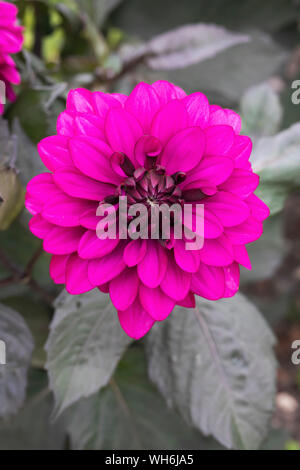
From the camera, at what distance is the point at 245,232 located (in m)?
0.34

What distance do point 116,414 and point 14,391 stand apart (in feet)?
0.63

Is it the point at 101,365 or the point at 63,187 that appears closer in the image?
the point at 63,187

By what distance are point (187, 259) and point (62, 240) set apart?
0.09 metres

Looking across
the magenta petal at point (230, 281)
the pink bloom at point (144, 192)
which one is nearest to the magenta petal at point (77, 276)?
the pink bloom at point (144, 192)

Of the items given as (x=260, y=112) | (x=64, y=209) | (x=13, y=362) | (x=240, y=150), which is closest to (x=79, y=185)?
(x=64, y=209)

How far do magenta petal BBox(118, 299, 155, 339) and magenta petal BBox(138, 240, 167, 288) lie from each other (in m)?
0.03

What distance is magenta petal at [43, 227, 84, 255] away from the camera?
0.33 meters

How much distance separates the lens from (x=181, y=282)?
1.08 feet

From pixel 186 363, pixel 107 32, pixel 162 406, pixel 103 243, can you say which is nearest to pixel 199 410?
pixel 186 363

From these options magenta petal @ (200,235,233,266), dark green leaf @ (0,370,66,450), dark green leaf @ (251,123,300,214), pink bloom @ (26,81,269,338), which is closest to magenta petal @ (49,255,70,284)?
pink bloom @ (26,81,269,338)

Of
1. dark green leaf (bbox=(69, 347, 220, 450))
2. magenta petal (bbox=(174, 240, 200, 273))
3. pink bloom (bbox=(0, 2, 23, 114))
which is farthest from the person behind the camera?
dark green leaf (bbox=(69, 347, 220, 450))

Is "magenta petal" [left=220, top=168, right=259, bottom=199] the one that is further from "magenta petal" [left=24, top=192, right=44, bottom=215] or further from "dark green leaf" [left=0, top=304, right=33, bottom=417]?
"dark green leaf" [left=0, top=304, right=33, bottom=417]

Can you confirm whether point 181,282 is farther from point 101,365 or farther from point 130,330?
point 101,365

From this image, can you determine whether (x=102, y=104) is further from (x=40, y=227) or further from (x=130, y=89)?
(x=130, y=89)
